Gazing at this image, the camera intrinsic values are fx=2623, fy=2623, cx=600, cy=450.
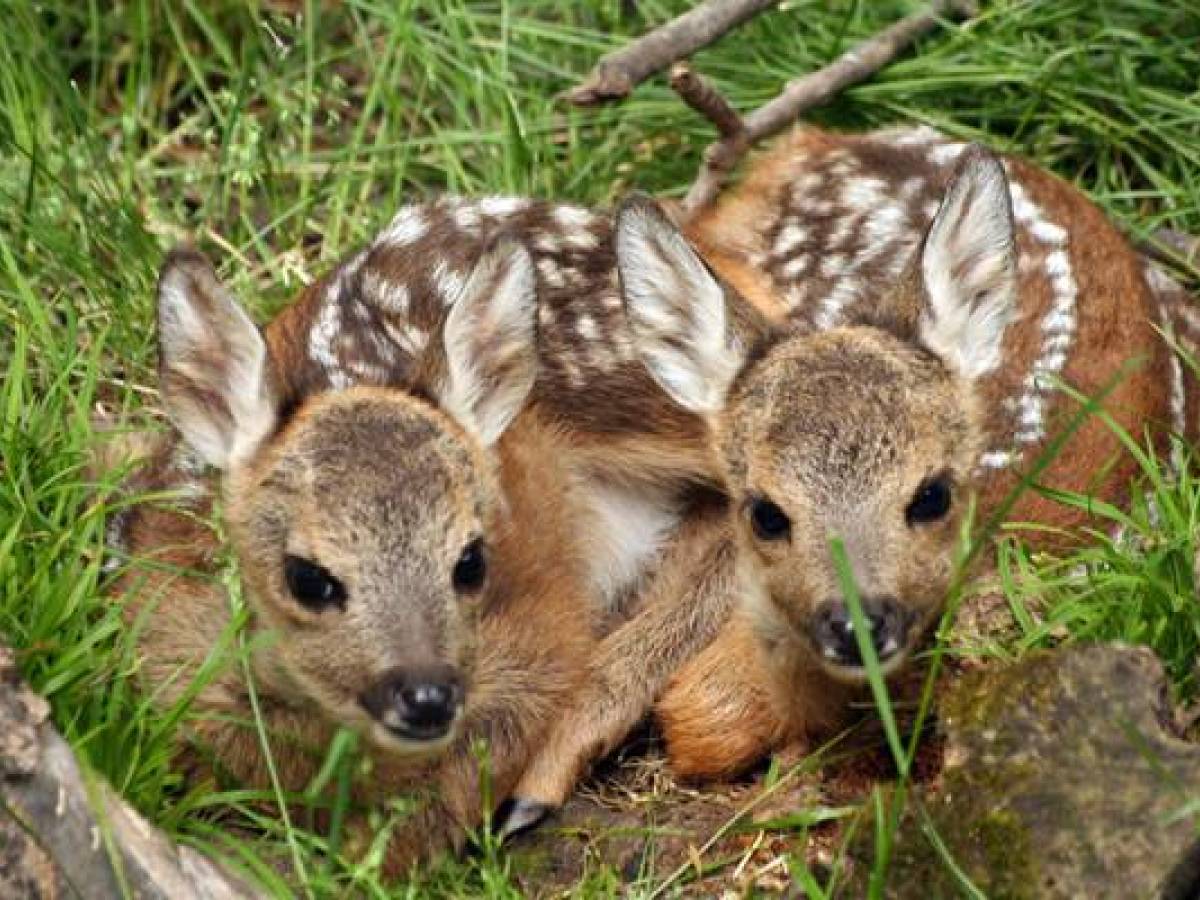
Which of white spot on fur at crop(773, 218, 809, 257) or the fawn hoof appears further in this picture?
white spot on fur at crop(773, 218, 809, 257)

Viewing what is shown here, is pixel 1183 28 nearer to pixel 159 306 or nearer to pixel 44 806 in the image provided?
pixel 159 306

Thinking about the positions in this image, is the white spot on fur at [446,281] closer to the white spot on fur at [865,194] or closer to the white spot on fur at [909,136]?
the white spot on fur at [865,194]

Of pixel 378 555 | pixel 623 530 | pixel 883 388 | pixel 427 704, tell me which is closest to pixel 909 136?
pixel 623 530

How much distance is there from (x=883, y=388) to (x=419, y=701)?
99cm

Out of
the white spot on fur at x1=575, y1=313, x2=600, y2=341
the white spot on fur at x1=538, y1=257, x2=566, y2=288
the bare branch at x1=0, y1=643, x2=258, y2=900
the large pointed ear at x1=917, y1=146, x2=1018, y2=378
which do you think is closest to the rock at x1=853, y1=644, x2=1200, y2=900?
the large pointed ear at x1=917, y1=146, x2=1018, y2=378

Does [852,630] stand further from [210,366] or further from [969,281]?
[210,366]

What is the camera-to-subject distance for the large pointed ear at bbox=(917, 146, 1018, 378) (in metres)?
4.75

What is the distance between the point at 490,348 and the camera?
15.7 feet

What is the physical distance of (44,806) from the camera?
151 inches

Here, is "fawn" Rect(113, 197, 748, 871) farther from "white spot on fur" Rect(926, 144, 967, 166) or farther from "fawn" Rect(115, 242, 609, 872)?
"white spot on fur" Rect(926, 144, 967, 166)

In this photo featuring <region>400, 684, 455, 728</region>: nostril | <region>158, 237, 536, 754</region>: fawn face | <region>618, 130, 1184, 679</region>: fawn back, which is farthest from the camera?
<region>618, 130, 1184, 679</region>: fawn back

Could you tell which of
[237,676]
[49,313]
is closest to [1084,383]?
[237,676]

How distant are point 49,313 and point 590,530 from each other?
1.28 m

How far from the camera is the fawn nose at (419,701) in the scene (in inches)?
Answer: 167
